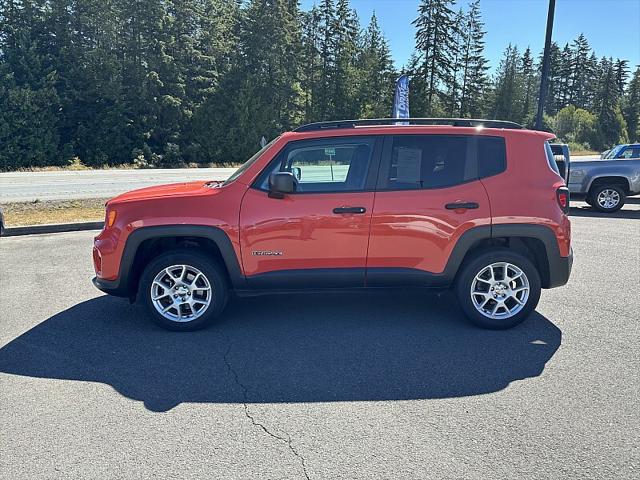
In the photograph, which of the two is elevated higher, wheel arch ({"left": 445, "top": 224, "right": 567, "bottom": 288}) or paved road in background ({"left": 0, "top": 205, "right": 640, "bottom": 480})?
wheel arch ({"left": 445, "top": 224, "right": 567, "bottom": 288})

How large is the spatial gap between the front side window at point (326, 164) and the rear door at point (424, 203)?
8.2 inches

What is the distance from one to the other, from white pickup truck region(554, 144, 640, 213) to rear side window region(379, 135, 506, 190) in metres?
8.97

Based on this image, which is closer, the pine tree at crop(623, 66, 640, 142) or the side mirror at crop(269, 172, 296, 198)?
the side mirror at crop(269, 172, 296, 198)

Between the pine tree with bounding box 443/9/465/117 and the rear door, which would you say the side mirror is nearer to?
the rear door

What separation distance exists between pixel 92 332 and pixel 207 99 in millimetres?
42154

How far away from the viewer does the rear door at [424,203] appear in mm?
4320

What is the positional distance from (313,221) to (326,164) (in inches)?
24.6

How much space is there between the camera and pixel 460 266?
14.8 ft

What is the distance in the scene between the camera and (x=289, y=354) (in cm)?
397

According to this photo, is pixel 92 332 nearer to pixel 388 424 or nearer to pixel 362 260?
pixel 362 260

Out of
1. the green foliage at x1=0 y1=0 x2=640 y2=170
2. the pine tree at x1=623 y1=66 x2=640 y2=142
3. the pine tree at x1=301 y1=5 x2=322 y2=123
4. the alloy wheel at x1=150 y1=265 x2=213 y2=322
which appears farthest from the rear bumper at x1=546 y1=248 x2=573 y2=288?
the pine tree at x1=623 y1=66 x2=640 y2=142

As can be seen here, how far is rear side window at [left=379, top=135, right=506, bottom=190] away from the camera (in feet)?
14.4

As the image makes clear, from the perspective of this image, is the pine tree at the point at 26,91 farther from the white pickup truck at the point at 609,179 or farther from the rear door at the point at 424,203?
the rear door at the point at 424,203

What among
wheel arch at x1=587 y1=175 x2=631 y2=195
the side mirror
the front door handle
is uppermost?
wheel arch at x1=587 y1=175 x2=631 y2=195
